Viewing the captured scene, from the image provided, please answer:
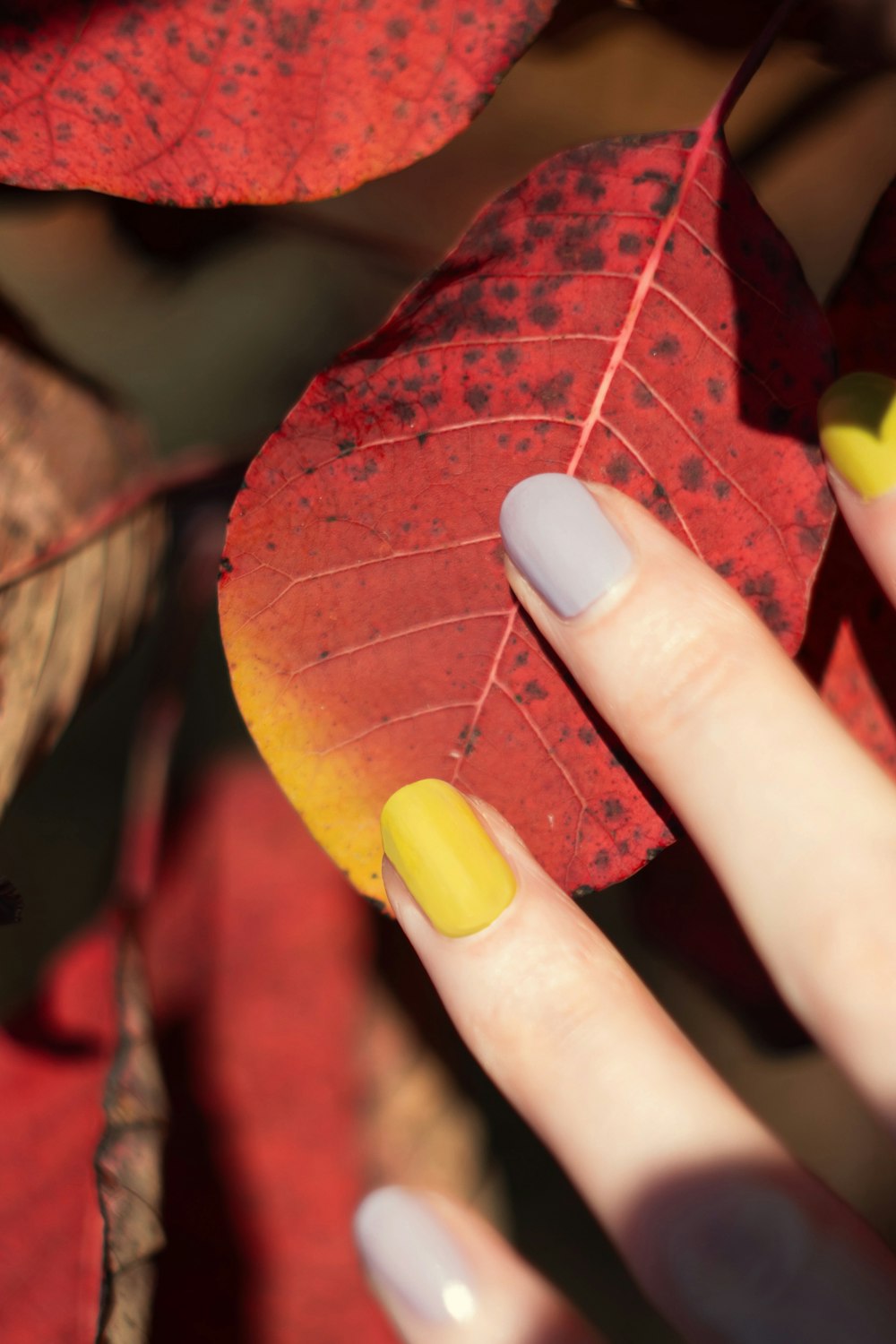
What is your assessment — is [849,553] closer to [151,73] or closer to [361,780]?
[361,780]

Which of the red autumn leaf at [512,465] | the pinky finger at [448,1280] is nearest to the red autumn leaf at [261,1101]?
the pinky finger at [448,1280]

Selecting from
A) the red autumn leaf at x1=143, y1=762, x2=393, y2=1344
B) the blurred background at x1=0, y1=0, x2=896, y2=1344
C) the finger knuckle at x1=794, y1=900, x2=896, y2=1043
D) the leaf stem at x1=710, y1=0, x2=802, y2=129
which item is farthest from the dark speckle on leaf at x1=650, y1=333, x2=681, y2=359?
the red autumn leaf at x1=143, y1=762, x2=393, y2=1344

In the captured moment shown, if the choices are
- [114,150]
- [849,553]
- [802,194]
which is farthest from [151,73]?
[802,194]

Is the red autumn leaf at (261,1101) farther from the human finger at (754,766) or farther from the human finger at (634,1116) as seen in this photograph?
the human finger at (754,766)

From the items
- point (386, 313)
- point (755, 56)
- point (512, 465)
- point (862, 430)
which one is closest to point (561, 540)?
point (512, 465)

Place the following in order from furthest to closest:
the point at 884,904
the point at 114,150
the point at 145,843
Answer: the point at 145,843
the point at 884,904
the point at 114,150

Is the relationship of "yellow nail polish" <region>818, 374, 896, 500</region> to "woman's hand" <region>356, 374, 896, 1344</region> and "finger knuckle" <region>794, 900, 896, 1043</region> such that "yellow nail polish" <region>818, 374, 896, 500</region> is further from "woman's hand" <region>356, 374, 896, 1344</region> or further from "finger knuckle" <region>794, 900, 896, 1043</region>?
"finger knuckle" <region>794, 900, 896, 1043</region>
